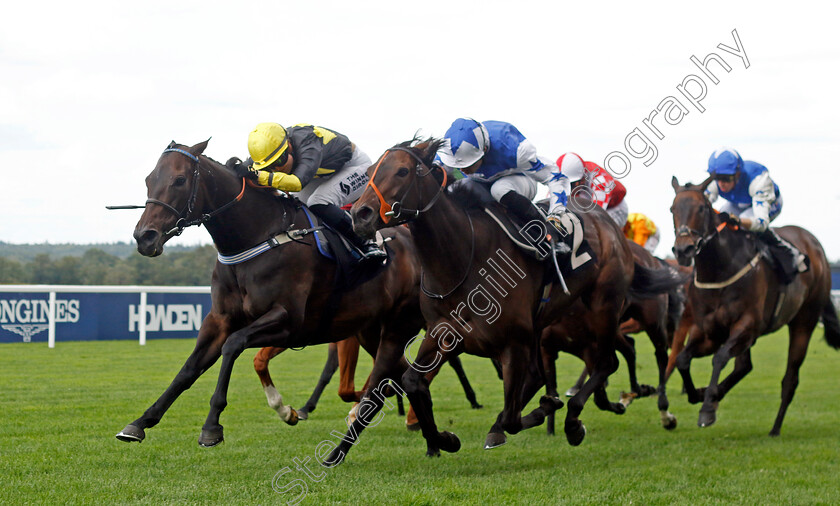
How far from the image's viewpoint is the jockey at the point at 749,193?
702cm

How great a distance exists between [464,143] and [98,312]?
418 inches

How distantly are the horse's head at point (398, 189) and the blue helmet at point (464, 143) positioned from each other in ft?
1.25

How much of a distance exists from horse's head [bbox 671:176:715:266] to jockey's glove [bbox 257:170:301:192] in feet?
9.45

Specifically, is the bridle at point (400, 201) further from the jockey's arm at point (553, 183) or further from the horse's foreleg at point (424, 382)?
the jockey's arm at point (553, 183)

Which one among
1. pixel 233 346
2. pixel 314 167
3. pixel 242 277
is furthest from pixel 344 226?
pixel 233 346

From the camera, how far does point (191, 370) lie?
15.5 feet

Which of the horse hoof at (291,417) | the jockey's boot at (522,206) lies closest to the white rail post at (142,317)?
the horse hoof at (291,417)

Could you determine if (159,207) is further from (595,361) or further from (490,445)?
(595,361)

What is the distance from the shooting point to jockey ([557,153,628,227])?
682 centimetres

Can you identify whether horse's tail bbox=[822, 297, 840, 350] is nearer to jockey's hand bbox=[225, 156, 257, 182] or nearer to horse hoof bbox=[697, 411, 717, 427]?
horse hoof bbox=[697, 411, 717, 427]

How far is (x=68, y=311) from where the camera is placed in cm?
1366

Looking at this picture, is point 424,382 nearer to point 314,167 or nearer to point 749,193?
point 314,167

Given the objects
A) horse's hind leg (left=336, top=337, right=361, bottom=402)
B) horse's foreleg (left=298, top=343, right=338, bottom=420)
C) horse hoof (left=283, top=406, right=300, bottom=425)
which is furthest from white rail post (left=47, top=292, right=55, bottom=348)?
horse hoof (left=283, top=406, right=300, bottom=425)

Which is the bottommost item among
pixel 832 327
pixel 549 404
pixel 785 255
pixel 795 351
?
pixel 549 404
